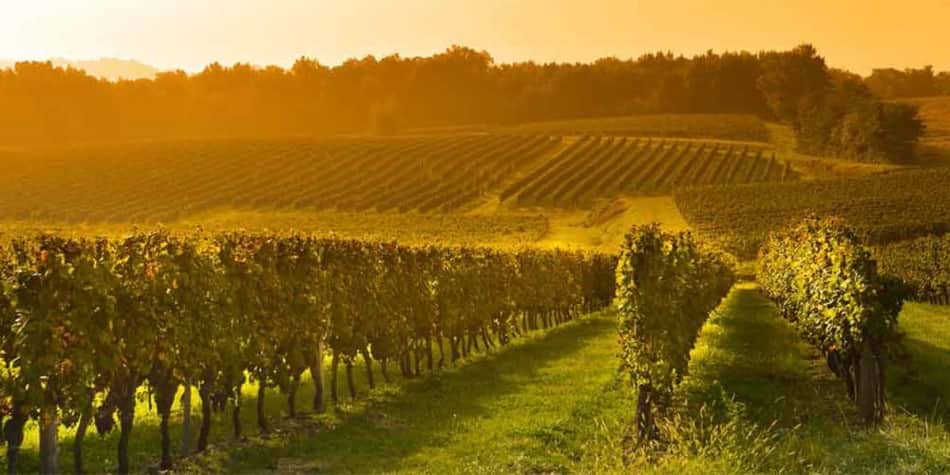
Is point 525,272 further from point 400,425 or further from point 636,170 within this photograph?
point 636,170

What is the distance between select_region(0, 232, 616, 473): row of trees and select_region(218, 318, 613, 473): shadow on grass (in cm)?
97

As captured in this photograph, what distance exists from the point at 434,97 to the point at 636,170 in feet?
192

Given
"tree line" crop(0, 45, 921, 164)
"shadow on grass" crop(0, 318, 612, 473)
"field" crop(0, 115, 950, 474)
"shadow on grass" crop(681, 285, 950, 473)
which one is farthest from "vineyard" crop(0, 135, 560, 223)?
"shadow on grass" crop(0, 318, 612, 473)

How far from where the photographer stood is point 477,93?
523ft

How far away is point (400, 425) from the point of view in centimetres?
1550

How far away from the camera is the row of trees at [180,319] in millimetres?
11047

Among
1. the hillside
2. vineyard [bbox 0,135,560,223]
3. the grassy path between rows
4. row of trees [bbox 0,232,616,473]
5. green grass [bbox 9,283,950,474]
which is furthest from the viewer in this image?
the hillside

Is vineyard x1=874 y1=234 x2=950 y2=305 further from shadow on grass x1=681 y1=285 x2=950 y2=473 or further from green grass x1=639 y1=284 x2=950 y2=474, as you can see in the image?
shadow on grass x1=681 y1=285 x2=950 y2=473

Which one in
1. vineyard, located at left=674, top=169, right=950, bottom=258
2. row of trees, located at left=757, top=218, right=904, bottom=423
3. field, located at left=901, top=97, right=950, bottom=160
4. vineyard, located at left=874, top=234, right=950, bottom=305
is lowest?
vineyard, located at left=874, top=234, right=950, bottom=305

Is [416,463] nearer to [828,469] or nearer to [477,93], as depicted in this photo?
Answer: [828,469]

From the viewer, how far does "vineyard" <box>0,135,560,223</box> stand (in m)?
88.3

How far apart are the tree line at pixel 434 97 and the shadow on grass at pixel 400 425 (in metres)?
110

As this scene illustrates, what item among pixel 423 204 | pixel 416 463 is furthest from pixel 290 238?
pixel 423 204

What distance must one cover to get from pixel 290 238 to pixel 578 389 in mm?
6784
